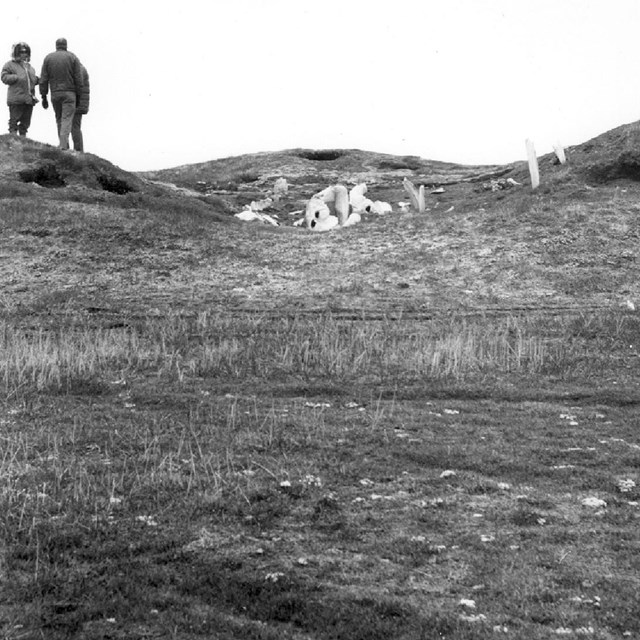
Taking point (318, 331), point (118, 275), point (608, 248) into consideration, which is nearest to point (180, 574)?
point (318, 331)

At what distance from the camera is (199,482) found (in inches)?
332

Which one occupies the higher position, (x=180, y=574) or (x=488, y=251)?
(x=488, y=251)

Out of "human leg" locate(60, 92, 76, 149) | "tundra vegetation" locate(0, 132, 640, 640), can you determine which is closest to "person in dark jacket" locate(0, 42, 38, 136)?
→ "human leg" locate(60, 92, 76, 149)

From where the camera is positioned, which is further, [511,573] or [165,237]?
[165,237]

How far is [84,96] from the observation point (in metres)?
27.2

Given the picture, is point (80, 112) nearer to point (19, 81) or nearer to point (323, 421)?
point (19, 81)

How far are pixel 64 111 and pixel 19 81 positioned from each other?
4.23 feet

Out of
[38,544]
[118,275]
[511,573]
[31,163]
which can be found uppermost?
[31,163]

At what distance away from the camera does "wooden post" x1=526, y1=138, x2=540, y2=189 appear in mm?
25156

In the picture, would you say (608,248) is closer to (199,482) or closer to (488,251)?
(488,251)

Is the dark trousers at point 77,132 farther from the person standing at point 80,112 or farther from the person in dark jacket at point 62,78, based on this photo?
the person in dark jacket at point 62,78

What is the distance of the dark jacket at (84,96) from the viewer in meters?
27.0

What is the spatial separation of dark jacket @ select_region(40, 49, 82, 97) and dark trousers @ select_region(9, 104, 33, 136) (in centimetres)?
206

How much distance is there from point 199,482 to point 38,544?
1758 millimetres
